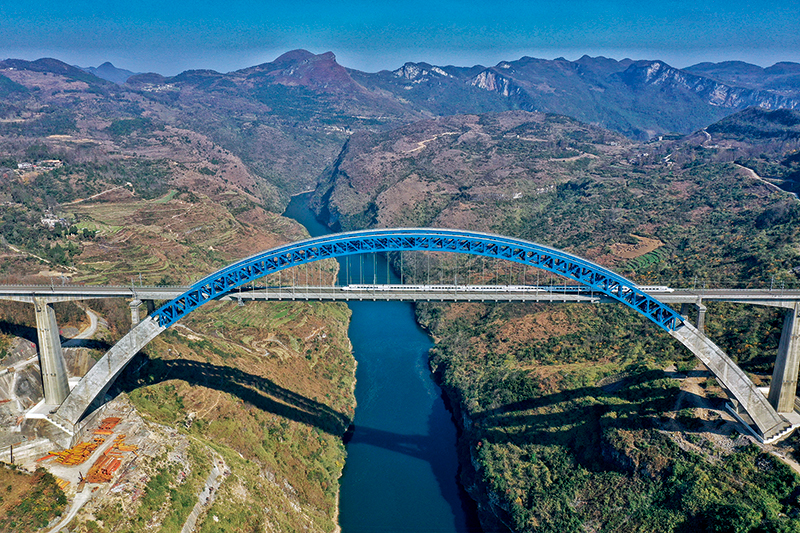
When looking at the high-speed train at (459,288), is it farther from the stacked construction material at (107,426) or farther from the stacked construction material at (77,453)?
the stacked construction material at (77,453)

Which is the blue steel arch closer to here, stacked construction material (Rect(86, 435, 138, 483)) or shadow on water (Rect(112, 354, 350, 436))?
stacked construction material (Rect(86, 435, 138, 483))

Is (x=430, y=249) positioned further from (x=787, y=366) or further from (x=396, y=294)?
(x=787, y=366)

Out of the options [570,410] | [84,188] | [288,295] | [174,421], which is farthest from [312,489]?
[84,188]

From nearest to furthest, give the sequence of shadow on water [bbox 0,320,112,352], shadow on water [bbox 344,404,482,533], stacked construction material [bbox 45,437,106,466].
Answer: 1. stacked construction material [bbox 45,437,106,466]
2. shadow on water [bbox 0,320,112,352]
3. shadow on water [bbox 344,404,482,533]

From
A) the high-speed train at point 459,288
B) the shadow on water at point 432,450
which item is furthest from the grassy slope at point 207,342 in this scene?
the high-speed train at point 459,288

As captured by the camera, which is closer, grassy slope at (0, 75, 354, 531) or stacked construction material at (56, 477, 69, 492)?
stacked construction material at (56, 477, 69, 492)

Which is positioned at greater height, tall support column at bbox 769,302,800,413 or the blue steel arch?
the blue steel arch

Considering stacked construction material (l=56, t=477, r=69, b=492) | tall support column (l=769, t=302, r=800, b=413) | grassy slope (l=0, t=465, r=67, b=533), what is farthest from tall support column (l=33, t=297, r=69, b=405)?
tall support column (l=769, t=302, r=800, b=413)
